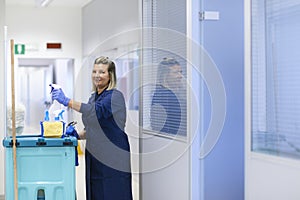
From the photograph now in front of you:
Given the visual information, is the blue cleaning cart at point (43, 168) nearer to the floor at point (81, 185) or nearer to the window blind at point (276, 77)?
the window blind at point (276, 77)

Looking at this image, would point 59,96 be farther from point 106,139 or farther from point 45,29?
point 45,29

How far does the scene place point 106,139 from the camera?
323 centimetres

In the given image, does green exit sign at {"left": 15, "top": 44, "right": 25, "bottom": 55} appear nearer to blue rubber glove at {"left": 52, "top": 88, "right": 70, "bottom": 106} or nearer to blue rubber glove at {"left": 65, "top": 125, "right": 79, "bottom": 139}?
blue rubber glove at {"left": 65, "top": 125, "right": 79, "bottom": 139}

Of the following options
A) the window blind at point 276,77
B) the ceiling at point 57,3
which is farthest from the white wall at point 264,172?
the ceiling at point 57,3

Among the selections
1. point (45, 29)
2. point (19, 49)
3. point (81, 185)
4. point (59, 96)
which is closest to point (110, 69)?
point (59, 96)

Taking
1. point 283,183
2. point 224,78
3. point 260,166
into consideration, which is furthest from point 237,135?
point 283,183

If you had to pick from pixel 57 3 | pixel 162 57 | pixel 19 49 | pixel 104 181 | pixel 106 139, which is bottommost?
pixel 104 181

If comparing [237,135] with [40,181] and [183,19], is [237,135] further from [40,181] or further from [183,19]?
[40,181]

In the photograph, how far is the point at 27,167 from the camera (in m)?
2.89

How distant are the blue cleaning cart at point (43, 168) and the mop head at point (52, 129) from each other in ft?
0.21

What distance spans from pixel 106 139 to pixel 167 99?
0.52m

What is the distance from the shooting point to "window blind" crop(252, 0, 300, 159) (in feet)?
7.16

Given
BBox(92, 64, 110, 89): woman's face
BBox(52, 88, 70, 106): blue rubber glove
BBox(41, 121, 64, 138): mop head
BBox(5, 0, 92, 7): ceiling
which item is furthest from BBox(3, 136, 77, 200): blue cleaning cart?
BBox(5, 0, 92, 7): ceiling

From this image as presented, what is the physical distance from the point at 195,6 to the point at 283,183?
50.5 inches
